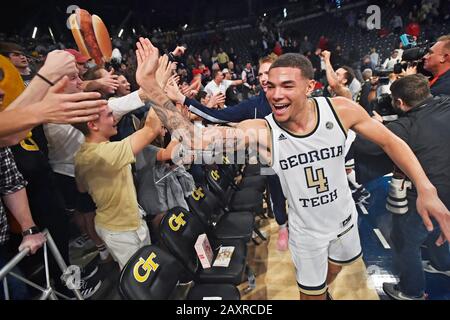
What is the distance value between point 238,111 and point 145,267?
1638mm

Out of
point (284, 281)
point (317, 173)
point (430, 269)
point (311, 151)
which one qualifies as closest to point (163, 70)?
point (311, 151)

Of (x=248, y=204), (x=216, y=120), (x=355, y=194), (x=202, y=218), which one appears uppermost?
(x=216, y=120)

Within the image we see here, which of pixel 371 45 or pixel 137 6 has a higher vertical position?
pixel 137 6

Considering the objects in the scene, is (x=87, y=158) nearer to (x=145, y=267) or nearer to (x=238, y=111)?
(x=145, y=267)

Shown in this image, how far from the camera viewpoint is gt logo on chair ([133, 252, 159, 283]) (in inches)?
68.4

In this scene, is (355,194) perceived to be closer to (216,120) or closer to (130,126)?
(216,120)

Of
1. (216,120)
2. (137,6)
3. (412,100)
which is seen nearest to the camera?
(412,100)

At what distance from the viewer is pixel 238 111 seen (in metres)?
2.80

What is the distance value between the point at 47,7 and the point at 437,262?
6.90m

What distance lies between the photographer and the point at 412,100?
7.07 ft

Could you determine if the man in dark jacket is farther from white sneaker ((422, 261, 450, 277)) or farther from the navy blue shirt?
the navy blue shirt

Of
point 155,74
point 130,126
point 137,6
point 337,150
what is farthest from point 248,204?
point 137,6

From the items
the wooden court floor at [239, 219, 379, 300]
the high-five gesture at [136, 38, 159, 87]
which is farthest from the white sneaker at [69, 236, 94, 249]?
the high-five gesture at [136, 38, 159, 87]
